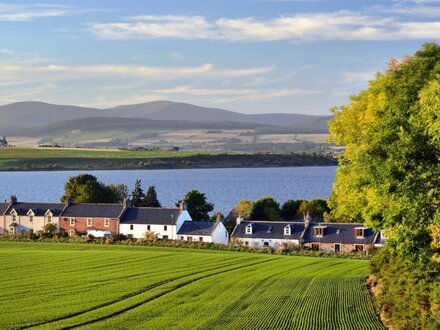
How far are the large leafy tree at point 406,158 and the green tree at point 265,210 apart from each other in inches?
2876

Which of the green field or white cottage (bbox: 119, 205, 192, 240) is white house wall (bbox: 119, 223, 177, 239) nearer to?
white cottage (bbox: 119, 205, 192, 240)

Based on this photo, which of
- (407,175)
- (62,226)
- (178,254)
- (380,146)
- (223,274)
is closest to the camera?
(407,175)

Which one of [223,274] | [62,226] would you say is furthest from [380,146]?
[62,226]

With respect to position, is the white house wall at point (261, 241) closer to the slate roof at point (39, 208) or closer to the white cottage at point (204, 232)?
the white cottage at point (204, 232)

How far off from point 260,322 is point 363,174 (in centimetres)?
1080

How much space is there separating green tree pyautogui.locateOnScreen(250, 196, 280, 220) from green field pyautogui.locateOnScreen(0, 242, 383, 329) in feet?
157

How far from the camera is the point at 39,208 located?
124m

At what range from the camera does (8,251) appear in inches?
3263

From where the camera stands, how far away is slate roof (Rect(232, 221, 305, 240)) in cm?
10469

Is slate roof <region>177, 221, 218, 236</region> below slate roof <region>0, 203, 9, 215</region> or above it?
below

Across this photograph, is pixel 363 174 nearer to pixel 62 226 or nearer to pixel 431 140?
pixel 431 140

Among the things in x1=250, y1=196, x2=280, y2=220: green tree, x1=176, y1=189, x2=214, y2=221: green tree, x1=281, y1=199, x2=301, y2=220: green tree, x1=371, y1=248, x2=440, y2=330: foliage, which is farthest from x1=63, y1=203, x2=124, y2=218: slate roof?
x1=371, y1=248, x2=440, y2=330: foliage

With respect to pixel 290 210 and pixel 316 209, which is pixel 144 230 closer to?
pixel 290 210

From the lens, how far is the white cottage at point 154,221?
112688 mm
